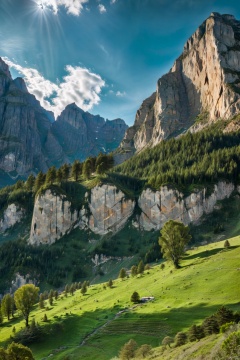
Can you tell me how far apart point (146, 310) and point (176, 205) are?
3976 inches

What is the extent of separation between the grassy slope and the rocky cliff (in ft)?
233

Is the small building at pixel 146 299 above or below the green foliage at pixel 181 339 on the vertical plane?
above

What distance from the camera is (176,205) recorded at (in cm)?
15775

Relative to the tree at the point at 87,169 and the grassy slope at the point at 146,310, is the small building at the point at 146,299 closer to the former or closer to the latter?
the grassy slope at the point at 146,310

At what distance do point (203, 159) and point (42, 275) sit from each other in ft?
346

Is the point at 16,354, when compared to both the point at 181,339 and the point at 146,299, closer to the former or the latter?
the point at 181,339

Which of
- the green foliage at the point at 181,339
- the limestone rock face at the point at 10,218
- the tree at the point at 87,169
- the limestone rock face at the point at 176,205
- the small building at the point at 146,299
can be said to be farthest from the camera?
the limestone rock face at the point at 10,218

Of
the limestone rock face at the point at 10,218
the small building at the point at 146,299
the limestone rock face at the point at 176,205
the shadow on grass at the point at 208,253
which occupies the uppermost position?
the limestone rock face at the point at 10,218

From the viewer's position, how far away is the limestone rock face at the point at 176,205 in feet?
502

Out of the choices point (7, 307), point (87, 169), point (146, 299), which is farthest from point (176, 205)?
point (146, 299)

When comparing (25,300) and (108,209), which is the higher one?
(108,209)

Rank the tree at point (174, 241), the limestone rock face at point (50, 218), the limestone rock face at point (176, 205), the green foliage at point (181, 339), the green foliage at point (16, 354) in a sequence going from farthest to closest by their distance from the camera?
the limestone rock face at point (50, 218) → the limestone rock face at point (176, 205) → the tree at point (174, 241) → the green foliage at point (16, 354) → the green foliage at point (181, 339)

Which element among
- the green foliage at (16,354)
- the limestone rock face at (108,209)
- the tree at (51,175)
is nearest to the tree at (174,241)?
the green foliage at (16,354)

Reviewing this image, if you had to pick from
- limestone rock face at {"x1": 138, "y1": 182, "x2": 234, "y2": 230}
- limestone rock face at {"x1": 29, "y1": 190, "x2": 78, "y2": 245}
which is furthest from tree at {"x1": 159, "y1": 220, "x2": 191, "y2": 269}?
limestone rock face at {"x1": 29, "y1": 190, "x2": 78, "y2": 245}
